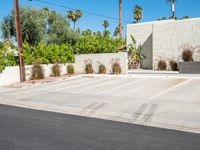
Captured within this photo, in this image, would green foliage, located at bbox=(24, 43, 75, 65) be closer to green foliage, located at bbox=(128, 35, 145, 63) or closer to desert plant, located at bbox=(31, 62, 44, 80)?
desert plant, located at bbox=(31, 62, 44, 80)

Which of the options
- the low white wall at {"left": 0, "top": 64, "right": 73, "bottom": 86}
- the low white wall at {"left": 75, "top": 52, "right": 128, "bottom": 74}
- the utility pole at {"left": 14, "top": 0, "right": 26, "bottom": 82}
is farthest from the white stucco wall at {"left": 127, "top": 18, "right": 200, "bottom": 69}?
the utility pole at {"left": 14, "top": 0, "right": 26, "bottom": 82}

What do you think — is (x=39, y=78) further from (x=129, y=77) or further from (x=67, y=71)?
(x=129, y=77)

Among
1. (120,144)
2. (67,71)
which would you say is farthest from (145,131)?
(67,71)

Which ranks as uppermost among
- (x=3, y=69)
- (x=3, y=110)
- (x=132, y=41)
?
(x=132, y=41)

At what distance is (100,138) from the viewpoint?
644 cm

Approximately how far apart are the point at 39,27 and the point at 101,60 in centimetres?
986

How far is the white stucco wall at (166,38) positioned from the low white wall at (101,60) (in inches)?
259

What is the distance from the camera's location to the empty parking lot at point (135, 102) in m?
8.33

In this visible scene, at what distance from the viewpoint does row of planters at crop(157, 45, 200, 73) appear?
20000 mm

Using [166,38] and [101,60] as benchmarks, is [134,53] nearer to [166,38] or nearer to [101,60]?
[166,38]

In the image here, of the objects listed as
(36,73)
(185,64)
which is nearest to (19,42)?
(36,73)

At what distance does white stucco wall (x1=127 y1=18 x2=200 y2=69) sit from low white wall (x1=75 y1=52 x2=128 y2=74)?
6.58 m

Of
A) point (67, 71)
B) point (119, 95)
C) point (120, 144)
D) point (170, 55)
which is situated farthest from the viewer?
point (170, 55)

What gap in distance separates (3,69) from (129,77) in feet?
29.3
